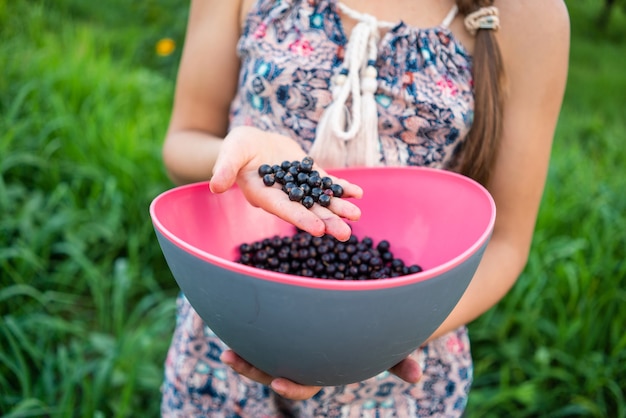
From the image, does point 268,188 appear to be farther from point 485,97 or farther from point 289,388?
point 485,97

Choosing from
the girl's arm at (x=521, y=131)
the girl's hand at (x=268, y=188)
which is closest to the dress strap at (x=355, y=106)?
the girl's hand at (x=268, y=188)

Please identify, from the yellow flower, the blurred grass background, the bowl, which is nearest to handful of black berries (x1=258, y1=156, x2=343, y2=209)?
the bowl

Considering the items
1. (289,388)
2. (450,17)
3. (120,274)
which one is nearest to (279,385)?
(289,388)

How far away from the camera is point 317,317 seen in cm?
57

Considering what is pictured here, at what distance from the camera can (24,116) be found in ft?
7.62

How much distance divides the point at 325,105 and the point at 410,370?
43 centimetres

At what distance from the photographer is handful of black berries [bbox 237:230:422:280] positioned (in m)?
0.82

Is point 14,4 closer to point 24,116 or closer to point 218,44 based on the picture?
point 24,116

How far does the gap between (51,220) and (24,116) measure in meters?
0.68

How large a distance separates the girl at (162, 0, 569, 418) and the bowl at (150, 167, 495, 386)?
0.48 ft

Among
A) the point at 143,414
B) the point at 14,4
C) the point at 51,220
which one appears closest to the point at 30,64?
the point at 14,4

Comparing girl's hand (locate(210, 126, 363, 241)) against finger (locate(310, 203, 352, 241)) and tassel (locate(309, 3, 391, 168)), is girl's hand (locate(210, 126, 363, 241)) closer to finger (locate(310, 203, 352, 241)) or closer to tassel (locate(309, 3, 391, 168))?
finger (locate(310, 203, 352, 241))

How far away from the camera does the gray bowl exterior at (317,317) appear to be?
1.85 feet

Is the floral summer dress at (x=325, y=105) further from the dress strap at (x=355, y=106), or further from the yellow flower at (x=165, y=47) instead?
the yellow flower at (x=165, y=47)
